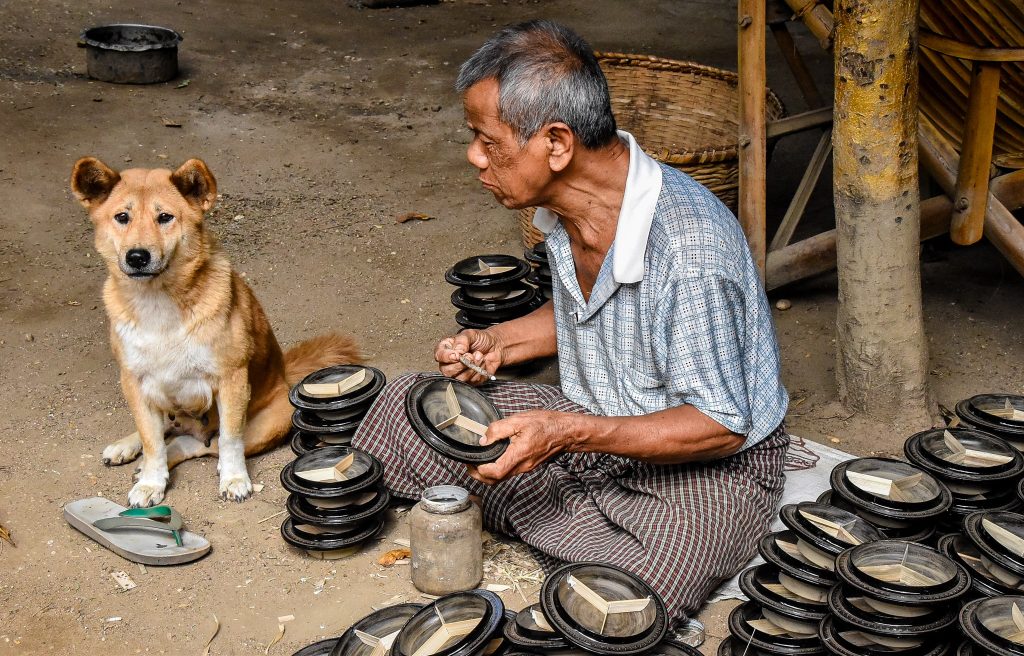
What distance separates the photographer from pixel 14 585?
3.67 metres

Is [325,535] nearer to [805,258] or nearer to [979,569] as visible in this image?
[979,569]

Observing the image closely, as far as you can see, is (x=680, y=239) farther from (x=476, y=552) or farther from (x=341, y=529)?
(x=341, y=529)

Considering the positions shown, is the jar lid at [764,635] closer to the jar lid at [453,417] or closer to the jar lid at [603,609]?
the jar lid at [603,609]

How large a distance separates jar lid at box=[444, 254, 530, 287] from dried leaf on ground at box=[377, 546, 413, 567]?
1359 millimetres

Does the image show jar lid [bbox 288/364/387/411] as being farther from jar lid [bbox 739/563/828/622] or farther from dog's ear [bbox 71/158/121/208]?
jar lid [bbox 739/563/828/622]

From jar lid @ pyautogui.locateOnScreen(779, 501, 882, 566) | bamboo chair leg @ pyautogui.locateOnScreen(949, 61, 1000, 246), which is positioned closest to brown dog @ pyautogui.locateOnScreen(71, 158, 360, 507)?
jar lid @ pyautogui.locateOnScreen(779, 501, 882, 566)

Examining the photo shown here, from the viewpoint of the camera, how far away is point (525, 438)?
3098 millimetres

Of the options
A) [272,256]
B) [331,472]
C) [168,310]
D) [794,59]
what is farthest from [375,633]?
[794,59]

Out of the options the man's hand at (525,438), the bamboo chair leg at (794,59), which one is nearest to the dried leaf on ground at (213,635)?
the man's hand at (525,438)

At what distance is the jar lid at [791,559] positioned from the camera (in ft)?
10.3

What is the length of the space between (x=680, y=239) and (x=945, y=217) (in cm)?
267

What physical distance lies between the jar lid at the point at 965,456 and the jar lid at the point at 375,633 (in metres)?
1.76

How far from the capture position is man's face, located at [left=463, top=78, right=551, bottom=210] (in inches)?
123

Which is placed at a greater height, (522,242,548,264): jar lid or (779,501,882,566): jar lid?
(522,242,548,264): jar lid
